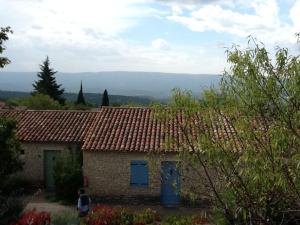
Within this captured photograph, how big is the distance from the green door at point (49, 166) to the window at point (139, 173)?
4341mm

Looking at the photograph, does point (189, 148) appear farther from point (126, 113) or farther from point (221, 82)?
point (126, 113)

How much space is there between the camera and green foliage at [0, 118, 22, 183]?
595 inches

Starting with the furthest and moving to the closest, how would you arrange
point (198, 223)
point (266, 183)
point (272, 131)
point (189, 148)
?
point (198, 223)
point (189, 148)
point (266, 183)
point (272, 131)

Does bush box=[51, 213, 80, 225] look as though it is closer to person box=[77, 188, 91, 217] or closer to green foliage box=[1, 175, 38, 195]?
person box=[77, 188, 91, 217]

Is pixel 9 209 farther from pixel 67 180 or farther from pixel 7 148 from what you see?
pixel 67 180

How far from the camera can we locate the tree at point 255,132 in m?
6.32

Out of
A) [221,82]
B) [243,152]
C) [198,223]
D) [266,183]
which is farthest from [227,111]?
[198,223]

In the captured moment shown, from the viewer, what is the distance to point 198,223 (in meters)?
14.9

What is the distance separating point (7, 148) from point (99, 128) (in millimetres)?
6422

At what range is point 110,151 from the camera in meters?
19.8

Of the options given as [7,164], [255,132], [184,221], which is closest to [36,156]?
[7,164]

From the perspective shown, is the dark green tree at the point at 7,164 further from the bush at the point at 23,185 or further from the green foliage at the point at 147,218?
the bush at the point at 23,185

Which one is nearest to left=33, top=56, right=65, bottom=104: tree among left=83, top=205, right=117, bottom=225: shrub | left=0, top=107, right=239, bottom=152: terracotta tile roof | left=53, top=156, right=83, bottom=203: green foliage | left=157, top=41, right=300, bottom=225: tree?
left=0, top=107, right=239, bottom=152: terracotta tile roof

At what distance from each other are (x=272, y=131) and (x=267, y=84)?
64 centimetres
